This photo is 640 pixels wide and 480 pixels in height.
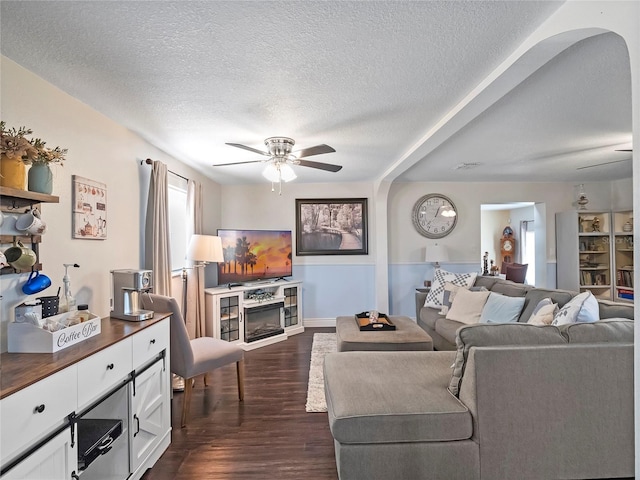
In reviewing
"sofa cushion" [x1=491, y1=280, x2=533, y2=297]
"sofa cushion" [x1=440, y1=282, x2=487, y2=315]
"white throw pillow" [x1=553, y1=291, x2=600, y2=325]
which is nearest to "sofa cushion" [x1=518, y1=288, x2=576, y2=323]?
"sofa cushion" [x1=491, y1=280, x2=533, y2=297]

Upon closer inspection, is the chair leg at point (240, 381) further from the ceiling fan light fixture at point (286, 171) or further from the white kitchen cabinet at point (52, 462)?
the ceiling fan light fixture at point (286, 171)

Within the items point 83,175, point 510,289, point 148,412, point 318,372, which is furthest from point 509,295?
point 83,175

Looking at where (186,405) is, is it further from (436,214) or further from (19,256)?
(436,214)

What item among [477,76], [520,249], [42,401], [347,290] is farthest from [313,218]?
[520,249]

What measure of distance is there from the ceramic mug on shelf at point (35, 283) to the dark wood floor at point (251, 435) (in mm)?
1275

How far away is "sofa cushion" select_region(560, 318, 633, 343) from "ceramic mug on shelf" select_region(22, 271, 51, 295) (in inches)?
114

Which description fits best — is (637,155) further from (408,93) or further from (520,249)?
(520,249)

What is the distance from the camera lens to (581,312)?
2385 millimetres

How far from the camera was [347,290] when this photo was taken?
5859 mm

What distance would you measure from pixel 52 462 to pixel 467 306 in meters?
3.70

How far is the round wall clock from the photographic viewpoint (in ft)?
19.5

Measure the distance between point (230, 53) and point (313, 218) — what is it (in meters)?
4.06

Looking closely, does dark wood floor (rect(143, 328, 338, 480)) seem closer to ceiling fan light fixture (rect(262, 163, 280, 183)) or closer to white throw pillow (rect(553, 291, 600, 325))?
white throw pillow (rect(553, 291, 600, 325))

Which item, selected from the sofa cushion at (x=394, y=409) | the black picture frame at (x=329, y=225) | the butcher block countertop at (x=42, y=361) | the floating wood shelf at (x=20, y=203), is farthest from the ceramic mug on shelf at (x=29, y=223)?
the black picture frame at (x=329, y=225)
